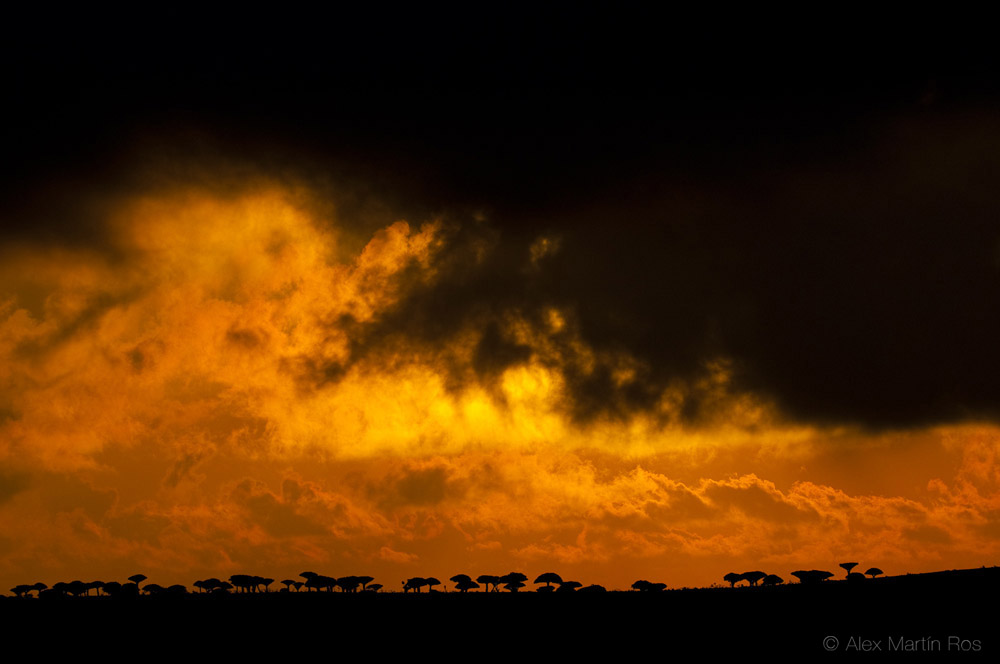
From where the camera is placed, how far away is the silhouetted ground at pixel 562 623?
7494 cm

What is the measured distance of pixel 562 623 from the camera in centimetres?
8450

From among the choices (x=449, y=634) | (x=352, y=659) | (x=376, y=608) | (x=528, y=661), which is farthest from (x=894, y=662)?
(x=376, y=608)

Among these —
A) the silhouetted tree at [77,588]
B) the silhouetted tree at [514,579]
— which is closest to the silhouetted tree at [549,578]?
the silhouetted tree at [514,579]

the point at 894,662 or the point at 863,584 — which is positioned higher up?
the point at 863,584

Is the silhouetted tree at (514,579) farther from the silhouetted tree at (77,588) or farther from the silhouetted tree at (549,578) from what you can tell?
the silhouetted tree at (77,588)

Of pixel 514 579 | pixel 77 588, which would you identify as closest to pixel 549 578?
pixel 514 579

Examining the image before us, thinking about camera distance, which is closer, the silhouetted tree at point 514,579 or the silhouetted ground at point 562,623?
the silhouetted ground at point 562,623

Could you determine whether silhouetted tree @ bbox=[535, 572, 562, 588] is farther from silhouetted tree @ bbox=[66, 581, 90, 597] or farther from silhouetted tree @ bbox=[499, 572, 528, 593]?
silhouetted tree @ bbox=[66, 581, 90, 597]

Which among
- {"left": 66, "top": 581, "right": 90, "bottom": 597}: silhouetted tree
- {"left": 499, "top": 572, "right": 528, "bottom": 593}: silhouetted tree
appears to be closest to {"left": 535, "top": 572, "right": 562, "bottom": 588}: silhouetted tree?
{"left": 499, "top": 572, "right": 528, "bottom": 593}: silhouetted tree

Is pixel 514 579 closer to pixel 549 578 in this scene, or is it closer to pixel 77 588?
pixel 549 578

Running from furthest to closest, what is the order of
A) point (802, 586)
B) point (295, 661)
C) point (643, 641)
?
point (802, 586) < point (643, 641) < point (295, 661)

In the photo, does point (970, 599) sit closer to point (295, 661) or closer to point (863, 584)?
point (863, 584)

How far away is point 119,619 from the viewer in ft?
276

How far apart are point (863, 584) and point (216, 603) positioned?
59.8 meters
